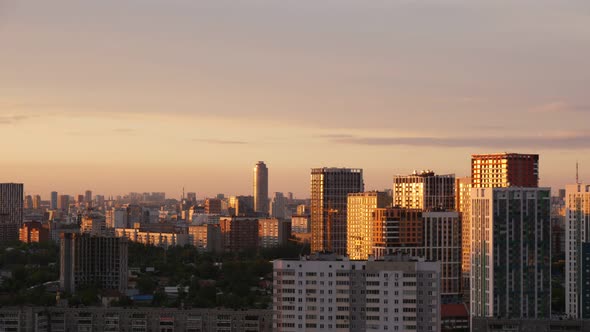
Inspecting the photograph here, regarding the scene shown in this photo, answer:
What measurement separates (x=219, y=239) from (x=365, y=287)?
171 ft

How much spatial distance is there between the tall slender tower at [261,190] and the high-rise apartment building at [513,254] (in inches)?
2641

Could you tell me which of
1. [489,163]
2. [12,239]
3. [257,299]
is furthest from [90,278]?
[12,239]

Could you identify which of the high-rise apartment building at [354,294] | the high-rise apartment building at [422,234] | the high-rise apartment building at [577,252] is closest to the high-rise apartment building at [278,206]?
the high-rise apartment building at [422,234]

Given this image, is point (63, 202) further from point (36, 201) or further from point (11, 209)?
point (11, 209)

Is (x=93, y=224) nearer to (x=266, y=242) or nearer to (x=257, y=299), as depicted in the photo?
(x=266, y=242)

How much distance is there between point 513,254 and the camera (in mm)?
34438

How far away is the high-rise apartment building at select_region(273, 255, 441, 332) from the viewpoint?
26.9m

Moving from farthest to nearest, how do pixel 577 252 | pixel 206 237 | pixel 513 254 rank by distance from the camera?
pixel 206 237
pixel 577 252
pixel 513 254

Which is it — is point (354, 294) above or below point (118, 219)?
below

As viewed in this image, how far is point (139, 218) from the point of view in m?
100

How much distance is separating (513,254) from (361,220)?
17.0 metres

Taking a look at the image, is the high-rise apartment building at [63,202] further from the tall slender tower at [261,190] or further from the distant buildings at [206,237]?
the distant buildings at [206,237]

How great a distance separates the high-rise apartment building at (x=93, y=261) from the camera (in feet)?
166

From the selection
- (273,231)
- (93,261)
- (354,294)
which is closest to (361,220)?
(93,261)
